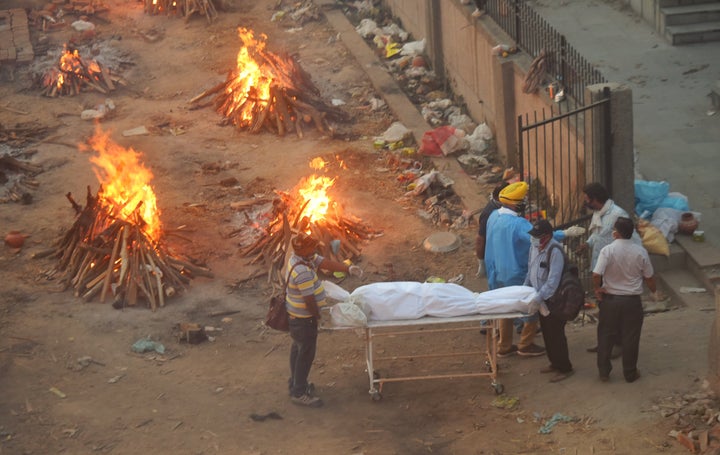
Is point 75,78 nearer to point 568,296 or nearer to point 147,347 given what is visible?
point 147,347

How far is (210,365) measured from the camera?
11836 mm

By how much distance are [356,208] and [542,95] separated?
10.3ft

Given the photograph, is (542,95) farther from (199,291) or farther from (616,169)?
(199,291)

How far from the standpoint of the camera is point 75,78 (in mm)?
21672

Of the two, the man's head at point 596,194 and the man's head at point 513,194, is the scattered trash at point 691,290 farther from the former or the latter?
the man's head at point 513,194

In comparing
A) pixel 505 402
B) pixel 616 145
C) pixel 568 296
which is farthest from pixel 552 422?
pixel 616 145

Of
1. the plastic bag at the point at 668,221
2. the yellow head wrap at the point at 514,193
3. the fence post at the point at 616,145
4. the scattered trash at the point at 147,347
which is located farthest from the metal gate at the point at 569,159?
the scattered trash at the point at 147,347

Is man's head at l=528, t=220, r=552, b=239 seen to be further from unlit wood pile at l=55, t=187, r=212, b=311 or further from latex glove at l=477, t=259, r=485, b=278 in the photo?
unlit wood pile at l=55, t=187, r=212, b=311

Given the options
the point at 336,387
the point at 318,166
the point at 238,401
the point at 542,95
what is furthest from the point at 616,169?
the point at 318,166

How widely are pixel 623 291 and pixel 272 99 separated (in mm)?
10457

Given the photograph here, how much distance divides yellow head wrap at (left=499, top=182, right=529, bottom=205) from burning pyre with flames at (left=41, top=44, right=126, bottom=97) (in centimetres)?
1257

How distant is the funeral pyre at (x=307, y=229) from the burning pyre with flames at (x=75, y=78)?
311 inches

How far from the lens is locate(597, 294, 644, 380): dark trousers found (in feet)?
31.9

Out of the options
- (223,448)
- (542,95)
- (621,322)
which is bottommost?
(223,448)
